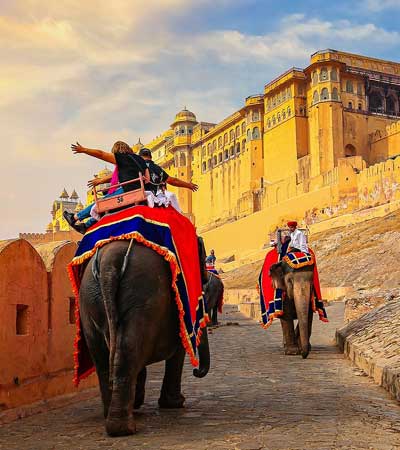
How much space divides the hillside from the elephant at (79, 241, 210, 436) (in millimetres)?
19973

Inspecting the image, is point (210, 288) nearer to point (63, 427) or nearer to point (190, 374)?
point (190, 374)

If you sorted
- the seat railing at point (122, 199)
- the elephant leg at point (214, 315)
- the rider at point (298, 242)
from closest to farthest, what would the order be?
the seat railing at point (122, 199), the rider at point (298, 242), the elephant leg at point (214, 315)

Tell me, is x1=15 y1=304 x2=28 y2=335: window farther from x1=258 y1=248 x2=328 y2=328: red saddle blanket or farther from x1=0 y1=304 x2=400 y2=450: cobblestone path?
x1=258 y1=248 x2=328 y2=328: red saddle blanket

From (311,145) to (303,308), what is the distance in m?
43.5

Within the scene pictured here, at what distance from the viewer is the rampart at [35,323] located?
4.90 meters

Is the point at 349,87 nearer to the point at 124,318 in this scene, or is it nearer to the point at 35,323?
the point at 35,323

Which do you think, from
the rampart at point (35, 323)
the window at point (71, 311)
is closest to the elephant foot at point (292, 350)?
the rampart at point (35, 323)

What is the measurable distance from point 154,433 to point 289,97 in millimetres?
51253

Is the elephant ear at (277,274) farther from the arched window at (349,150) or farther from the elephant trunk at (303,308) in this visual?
the arched window at (349,150)

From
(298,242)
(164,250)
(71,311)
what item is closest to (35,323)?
(71,311)

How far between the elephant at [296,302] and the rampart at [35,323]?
344cm

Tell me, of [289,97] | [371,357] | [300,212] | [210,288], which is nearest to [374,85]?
[289,97]

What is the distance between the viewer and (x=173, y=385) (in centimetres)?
513

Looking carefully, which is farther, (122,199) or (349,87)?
(349,87)
